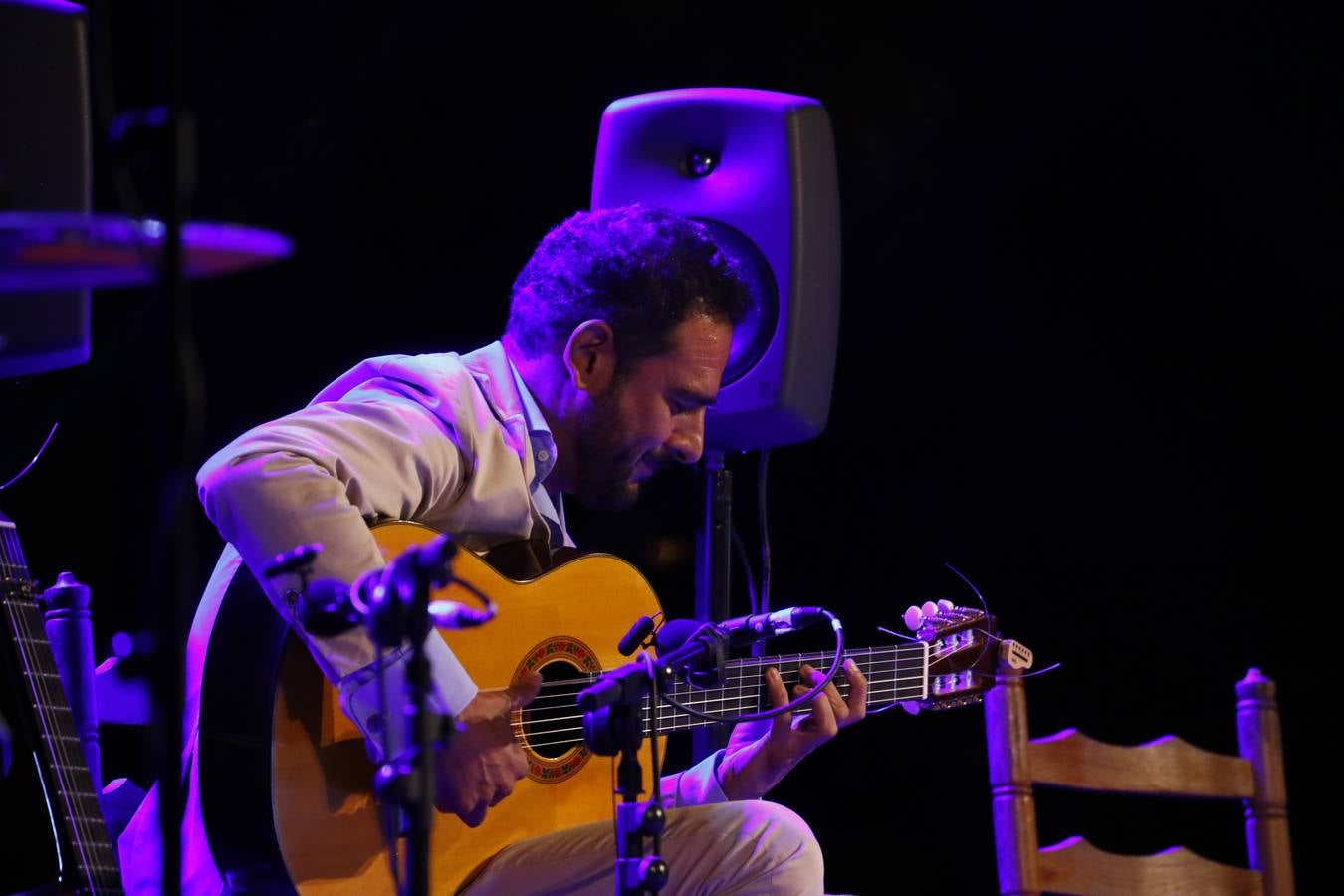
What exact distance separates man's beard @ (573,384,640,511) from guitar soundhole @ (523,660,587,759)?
47 cm

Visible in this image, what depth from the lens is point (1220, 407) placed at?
402 centimetres

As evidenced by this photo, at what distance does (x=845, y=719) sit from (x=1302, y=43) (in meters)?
2.56

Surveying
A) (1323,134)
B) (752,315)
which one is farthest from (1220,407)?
(752,315)

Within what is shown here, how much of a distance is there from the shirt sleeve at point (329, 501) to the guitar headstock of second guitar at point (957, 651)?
1098 millimetres

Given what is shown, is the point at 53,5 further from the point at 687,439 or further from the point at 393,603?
the point at 687,439

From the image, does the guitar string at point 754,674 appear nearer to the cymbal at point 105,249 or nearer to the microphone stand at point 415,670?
the microphone stand at point 415,670

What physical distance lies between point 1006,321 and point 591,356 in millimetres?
1851

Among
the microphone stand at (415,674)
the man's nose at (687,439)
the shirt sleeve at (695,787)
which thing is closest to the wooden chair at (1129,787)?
the shirt sleeve at (695,787)

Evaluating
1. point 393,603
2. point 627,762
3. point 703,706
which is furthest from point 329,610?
point 703,706

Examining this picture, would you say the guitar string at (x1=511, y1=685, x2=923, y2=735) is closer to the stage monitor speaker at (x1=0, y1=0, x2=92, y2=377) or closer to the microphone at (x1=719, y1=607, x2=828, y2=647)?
the microphone at (x1=719, y1=607, x2=828, y2=647)

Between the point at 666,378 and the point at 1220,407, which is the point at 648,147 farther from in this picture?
the point at 1220,407

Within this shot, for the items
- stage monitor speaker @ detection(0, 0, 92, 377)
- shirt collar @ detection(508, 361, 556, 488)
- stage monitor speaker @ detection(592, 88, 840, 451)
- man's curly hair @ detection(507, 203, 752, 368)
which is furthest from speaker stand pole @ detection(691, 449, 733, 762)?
stage monitor speaker @ detection(0, 0, 92, 377)

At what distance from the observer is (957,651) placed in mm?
2859

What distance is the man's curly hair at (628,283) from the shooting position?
2748 millimetres
